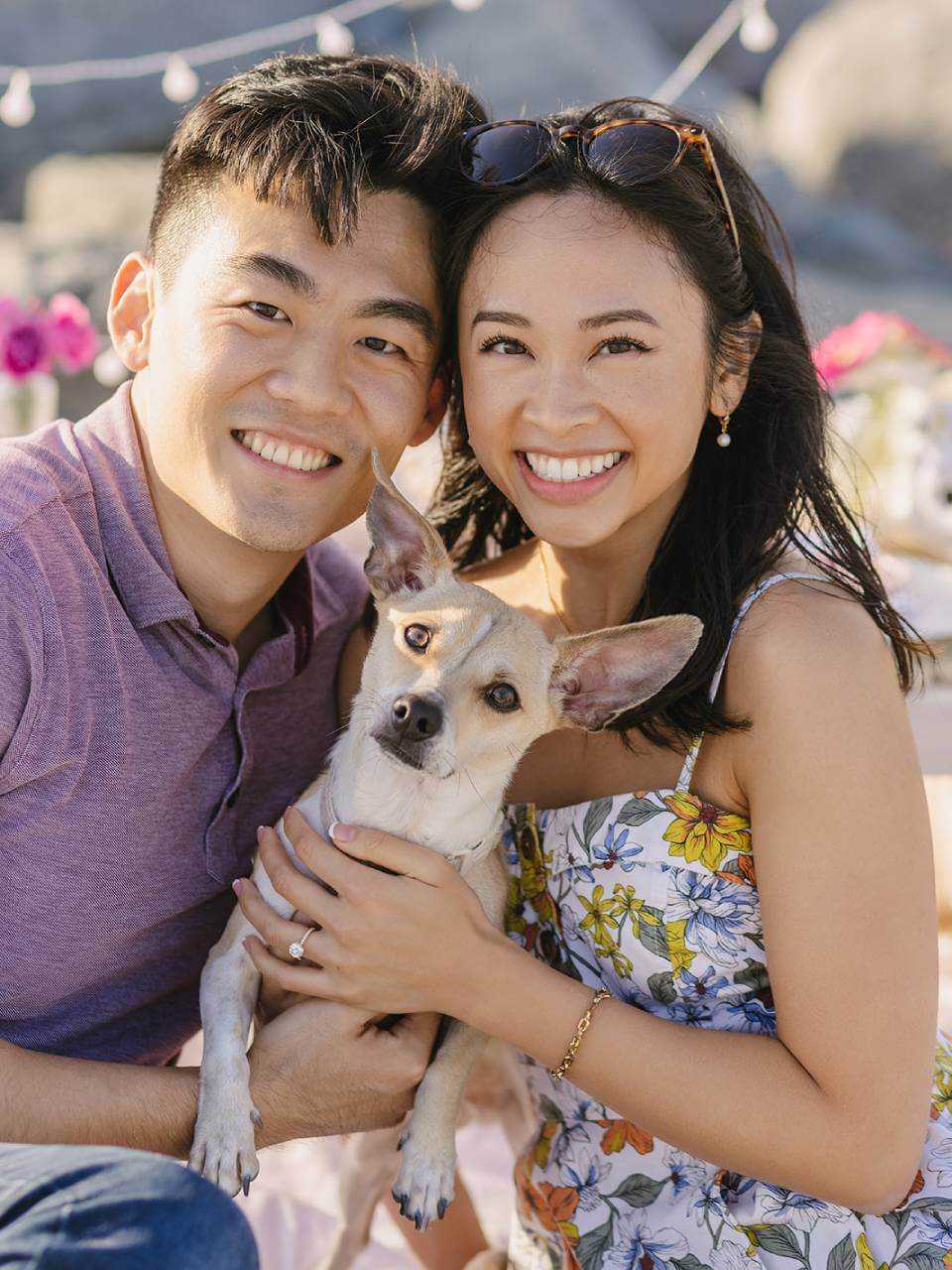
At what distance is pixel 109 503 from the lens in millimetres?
2281

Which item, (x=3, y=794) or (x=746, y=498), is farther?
(x=746, y=498)

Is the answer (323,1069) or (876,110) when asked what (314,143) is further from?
(876,110)

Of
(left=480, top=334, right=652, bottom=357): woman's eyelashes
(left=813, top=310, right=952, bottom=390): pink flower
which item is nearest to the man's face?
(left=480, top=334, right=652, bottom=357): woman's eyelashes

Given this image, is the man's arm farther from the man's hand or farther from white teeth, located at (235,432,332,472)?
white teeth, located at (235,432,332,472)

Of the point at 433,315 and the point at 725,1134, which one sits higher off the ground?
the point at 433,315

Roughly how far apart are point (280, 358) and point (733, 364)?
2.98 feet

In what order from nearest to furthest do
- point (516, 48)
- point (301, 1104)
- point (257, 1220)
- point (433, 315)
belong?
point (301, 1104) → point (433, 315) → point (257, 1220) → point (516, 48)

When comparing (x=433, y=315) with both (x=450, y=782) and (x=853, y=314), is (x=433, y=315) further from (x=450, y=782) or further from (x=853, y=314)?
(x=853, y=314)

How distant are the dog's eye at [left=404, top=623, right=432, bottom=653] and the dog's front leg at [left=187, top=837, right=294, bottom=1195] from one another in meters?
0.54

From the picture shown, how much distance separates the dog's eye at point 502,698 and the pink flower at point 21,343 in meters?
3.38

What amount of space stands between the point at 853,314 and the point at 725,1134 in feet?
34.7

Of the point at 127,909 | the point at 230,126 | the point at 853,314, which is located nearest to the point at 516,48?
the point at 853,314

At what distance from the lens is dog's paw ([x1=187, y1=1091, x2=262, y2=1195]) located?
2.04m

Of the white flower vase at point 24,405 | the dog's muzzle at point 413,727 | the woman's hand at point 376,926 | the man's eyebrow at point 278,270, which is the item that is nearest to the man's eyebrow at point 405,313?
the man's eyebrow at point 278,270
